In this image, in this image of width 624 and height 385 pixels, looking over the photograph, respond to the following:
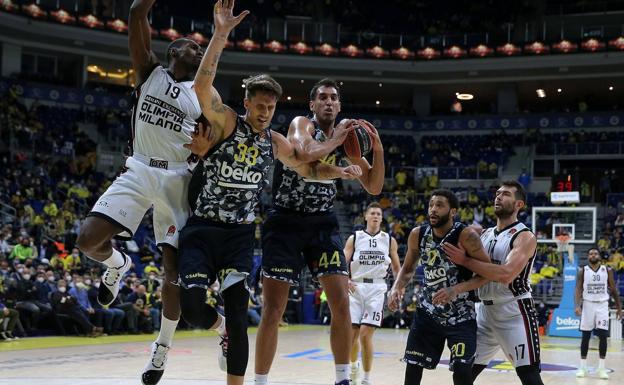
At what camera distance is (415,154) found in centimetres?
3553

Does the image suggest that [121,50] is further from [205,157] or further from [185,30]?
[205,157]

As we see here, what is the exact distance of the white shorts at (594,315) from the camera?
13.7 m

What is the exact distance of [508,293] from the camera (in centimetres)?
702

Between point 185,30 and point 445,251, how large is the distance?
2792cm

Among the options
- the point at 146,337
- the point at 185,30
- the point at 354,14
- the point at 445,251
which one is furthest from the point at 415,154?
the point at 445,251

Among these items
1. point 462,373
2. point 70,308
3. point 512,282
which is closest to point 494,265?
point 512,282

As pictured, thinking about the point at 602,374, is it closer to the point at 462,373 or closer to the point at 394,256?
the point at 394,256

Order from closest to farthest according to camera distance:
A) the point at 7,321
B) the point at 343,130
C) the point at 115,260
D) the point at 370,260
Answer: the point at 343,130
the point at 115,260
the point at 370,260
the point at 7,321

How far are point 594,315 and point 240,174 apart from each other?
1017cm

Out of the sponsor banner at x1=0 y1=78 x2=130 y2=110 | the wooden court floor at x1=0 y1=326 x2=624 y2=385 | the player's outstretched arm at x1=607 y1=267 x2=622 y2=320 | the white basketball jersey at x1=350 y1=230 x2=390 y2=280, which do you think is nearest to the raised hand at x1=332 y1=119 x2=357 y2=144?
the wooden court floor at x1=0 y1=326 x2=624 y2=385

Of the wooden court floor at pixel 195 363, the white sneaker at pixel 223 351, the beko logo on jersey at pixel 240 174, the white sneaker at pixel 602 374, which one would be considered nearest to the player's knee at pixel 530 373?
the white sneaker at pixel 223 351

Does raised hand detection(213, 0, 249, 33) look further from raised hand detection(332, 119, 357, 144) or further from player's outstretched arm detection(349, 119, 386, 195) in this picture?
player's outstretched arm detection(349, 119, 386, 195)

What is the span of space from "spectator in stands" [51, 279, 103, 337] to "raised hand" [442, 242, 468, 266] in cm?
1182

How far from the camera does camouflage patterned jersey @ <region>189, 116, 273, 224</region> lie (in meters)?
5.78
